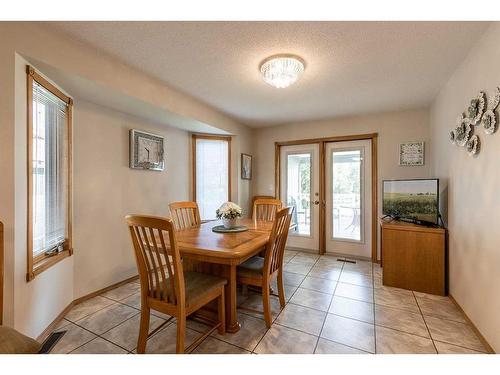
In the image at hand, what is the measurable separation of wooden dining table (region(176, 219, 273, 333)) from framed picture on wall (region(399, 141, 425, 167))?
8.05ft

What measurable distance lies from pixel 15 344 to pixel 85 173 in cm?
166

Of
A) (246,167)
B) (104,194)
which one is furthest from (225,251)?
(246,167)

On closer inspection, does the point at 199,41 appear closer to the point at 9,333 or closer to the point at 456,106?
the point at 9,333

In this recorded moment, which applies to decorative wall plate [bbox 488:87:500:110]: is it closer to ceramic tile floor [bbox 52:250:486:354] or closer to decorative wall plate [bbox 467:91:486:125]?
decorative wall plate [bbox 467:91:486:125]

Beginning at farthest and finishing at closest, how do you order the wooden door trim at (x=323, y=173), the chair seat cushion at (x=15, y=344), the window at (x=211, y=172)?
1. the window at (x=211, y=172)
2. the wooden door trim at (x=323, y=173)
3. the chair seat cushion at (x=15, y=344)

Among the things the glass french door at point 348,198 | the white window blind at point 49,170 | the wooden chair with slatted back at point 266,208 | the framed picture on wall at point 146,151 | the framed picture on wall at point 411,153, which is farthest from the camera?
the glass french door at point 348,198

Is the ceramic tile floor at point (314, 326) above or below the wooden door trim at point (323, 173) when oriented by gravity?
below

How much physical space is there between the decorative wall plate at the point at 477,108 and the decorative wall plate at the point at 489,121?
0.07 meters

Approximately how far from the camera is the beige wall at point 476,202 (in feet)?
4.96

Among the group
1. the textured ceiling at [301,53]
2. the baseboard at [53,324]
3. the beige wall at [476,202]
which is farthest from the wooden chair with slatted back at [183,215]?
the beige wall at [476,202]

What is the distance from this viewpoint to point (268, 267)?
6.11 ft

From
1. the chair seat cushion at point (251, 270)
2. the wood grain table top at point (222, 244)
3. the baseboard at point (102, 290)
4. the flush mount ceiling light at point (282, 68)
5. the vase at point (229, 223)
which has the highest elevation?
the flush mount ceiling light at point (282, 68)

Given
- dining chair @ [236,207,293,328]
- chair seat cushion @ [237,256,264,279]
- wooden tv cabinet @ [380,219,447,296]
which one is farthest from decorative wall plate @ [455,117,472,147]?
chair seat cushion @ [237,256,264,279]

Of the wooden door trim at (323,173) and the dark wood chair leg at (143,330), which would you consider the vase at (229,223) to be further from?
the wooden door trim at (323,173)
